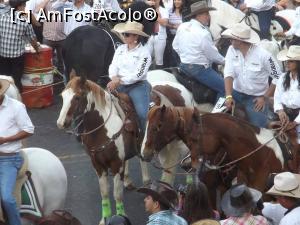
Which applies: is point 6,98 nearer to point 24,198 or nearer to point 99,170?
point 24,198

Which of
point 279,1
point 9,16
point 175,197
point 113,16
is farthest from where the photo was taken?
point 279,1

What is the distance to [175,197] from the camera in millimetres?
6086

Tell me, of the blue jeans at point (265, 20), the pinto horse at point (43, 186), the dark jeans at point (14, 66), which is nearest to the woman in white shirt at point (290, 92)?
the pinto horse at point (43, 186)

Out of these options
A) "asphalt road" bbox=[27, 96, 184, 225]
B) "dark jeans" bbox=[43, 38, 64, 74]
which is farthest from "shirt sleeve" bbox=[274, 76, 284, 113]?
"dark jeans" bbox=[43, 38, 64, 74]

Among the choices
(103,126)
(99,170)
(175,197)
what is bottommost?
(99,170)

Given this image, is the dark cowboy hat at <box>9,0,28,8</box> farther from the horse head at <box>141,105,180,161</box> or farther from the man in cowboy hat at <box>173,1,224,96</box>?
the horse head at <box>141,105,180,161</box>

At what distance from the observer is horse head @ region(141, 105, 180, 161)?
7.81 m

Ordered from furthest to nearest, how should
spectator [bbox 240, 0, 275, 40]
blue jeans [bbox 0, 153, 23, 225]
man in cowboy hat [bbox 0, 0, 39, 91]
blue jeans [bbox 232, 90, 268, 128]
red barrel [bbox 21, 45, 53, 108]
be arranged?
1. red barrel [bbox 21, 45, 53, 108]
2. spectator [bbox 240, 0, 275, 40]
3. man in cowboy hat [bbox 0, 0, 39, 91]
4. blue jeans [bbox 232, 90, 268, 128]
5. blue jeans [bbox 0, 153, 23, 225]

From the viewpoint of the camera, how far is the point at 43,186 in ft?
25.7

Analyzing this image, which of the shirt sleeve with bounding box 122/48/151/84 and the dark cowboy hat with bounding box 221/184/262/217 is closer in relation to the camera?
the dark cowboy hat with bounding box 221/184/262/217

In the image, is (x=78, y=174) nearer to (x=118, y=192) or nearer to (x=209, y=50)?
(x=118, y=192)

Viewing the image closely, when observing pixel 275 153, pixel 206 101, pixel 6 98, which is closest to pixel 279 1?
pixel 206 101

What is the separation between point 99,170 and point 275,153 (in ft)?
7.56

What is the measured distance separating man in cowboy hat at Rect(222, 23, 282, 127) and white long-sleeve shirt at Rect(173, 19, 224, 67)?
4.57 feet
